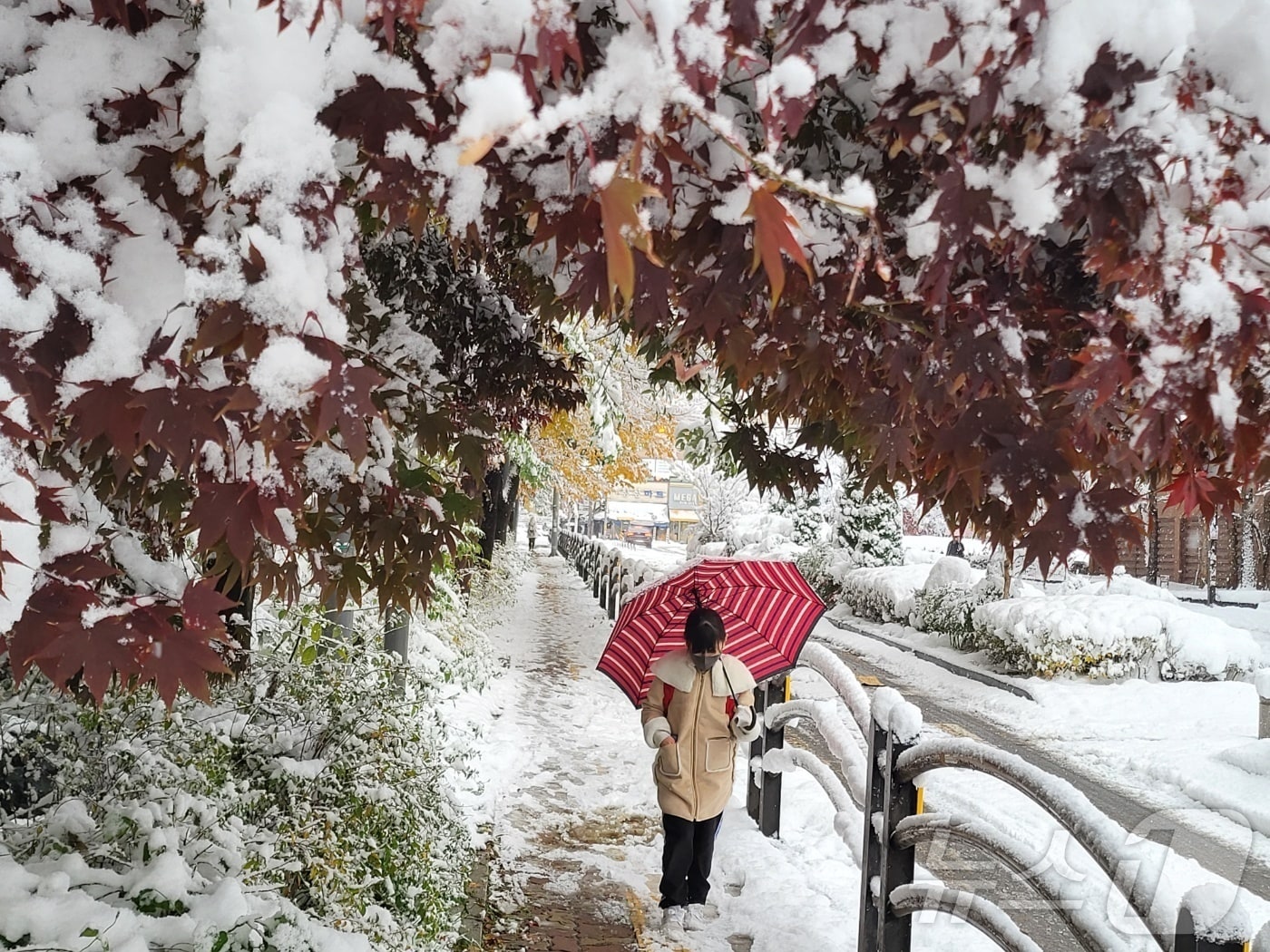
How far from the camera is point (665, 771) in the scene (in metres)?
4.70

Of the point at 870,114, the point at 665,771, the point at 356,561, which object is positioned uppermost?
the point at 870,114

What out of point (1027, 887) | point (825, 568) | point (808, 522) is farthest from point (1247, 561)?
point (1027, 887)

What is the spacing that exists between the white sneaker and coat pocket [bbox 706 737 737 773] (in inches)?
28.3

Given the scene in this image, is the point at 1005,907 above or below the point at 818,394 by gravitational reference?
below

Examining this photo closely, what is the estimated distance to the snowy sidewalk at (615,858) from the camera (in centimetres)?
446

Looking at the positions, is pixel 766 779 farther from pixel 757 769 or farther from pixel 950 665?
pixel 950 665

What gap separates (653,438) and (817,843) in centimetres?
1600

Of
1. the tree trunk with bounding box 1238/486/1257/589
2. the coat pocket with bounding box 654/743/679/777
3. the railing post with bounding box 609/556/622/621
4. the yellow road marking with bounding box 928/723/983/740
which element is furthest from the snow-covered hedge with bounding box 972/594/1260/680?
the tree trunk with bounding box 1238/486/1257/589

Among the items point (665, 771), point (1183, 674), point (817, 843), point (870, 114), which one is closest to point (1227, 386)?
point (870, 114)

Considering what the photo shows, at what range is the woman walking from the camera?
15.2 ft

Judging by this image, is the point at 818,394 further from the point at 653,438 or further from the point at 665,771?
the point at 653,438

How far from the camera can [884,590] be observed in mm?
18219

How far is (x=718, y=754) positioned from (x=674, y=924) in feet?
2.82

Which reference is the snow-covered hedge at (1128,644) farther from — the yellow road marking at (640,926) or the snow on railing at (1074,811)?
the snow on railing at (1074,811)
